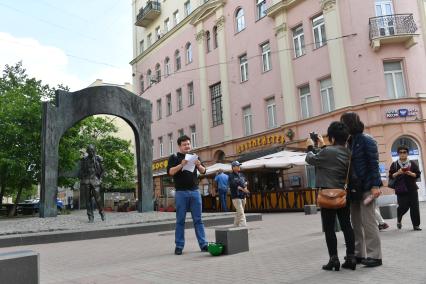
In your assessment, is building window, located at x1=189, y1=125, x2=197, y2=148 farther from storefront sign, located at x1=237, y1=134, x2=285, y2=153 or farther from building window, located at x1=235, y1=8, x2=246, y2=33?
building window, located at x1=235, y1=8, x2=246, y2=33

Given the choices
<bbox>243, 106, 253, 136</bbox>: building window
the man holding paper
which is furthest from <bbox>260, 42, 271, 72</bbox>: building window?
the man holding paper

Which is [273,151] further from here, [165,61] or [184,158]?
[165,61]

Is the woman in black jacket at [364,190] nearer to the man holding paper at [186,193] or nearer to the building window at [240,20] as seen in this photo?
the man holding paper at [186,193]

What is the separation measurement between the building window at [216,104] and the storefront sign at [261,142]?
4.05m

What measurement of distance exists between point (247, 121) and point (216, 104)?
170 inches

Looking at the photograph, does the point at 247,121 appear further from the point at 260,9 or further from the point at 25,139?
the point at 25,139

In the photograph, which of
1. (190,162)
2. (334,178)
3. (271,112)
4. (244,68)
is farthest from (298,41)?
(334,178)

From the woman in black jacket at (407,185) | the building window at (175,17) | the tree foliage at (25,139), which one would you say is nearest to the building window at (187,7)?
the building window at (175,17)

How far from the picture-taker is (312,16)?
1014 inches

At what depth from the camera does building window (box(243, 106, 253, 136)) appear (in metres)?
30.3

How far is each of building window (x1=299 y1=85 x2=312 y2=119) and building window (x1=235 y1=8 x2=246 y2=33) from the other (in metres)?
A: 7.67

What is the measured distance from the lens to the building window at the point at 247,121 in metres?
30.3

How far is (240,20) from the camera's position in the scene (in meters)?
31.8

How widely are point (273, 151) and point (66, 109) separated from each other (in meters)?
12.0
